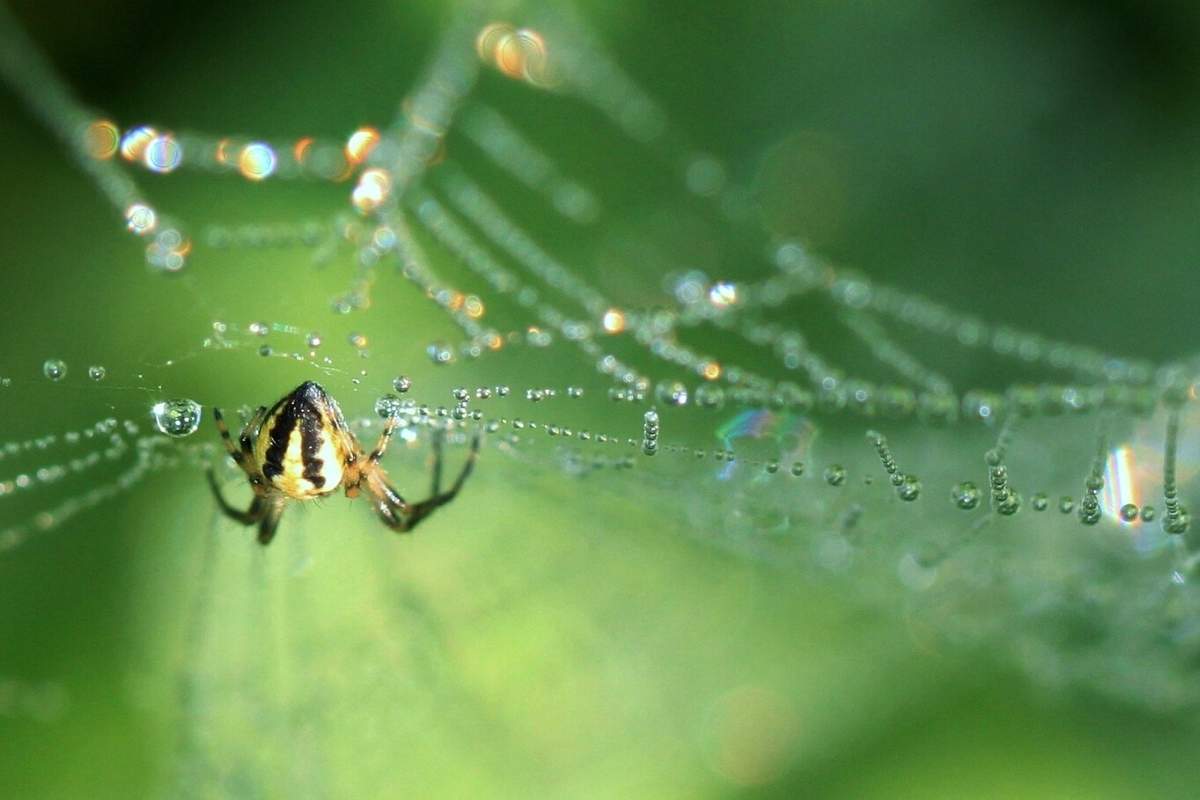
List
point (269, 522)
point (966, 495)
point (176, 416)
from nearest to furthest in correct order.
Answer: point (176, 416), point (966, 495), point (269, 522)

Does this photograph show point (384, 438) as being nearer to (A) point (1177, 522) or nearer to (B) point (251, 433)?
(B) point (251, 433)

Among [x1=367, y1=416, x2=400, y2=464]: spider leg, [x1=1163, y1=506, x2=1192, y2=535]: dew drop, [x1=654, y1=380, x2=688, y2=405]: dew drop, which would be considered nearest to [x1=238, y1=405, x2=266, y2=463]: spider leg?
[x1=367, y1=416, x2=400, y2=464]: spider leg

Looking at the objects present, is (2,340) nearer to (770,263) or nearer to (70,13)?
(70,13)

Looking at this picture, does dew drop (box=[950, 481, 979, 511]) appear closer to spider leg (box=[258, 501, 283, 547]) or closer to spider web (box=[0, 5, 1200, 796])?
spider web (box=[0, 5, 1200, 796])

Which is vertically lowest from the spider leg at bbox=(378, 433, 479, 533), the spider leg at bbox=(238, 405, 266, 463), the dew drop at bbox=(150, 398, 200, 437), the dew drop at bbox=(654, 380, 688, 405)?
the dew drop at bbox=(150, 398, 200, 437)

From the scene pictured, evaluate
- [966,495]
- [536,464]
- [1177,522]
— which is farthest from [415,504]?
[1177,522]

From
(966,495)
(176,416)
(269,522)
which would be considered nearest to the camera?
(176,416)

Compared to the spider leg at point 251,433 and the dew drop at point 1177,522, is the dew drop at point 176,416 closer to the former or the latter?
the spider leg at point 251,433

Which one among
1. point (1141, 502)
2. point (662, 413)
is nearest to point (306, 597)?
point (662, 413)
